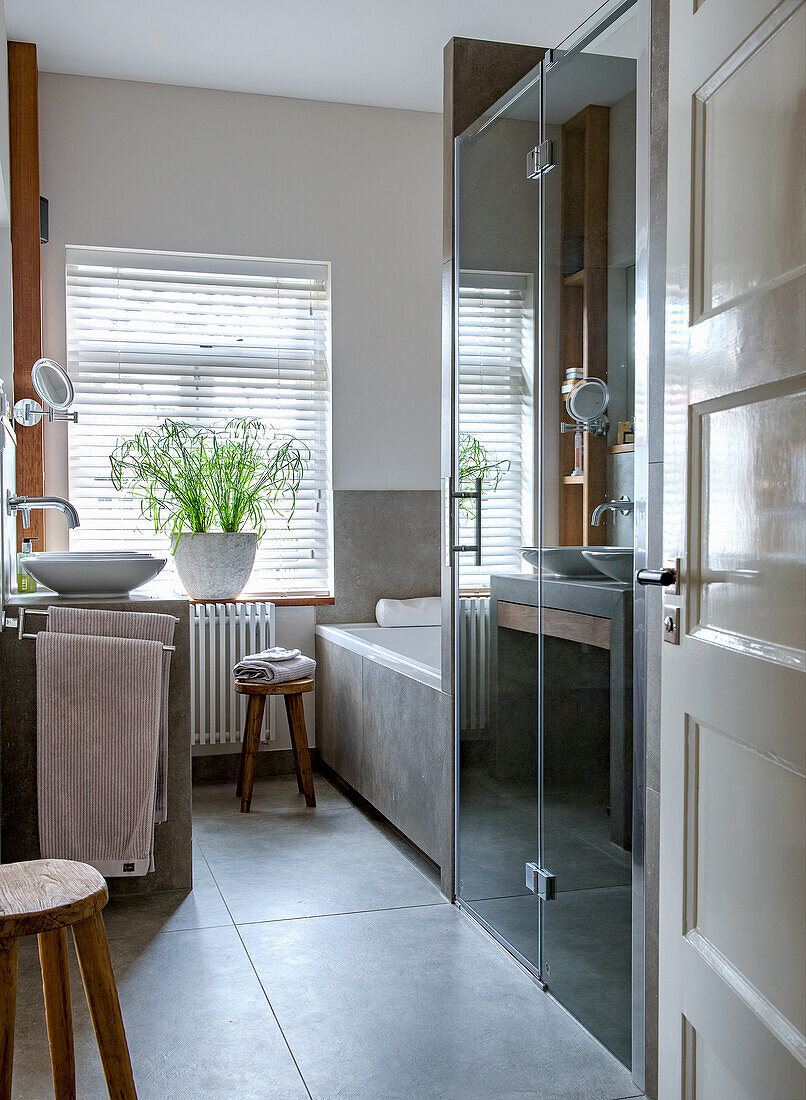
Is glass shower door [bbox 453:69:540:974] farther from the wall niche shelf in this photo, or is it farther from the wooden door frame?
the wooden door frame

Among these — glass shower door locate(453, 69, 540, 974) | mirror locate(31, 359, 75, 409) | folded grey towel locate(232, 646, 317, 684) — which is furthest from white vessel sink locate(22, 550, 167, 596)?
glass shower door locate(453, 69, 540, 974)

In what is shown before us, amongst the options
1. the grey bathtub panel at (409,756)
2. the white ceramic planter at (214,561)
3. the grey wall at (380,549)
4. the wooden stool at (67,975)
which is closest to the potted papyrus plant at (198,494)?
the white ceramic planter at (214,561)

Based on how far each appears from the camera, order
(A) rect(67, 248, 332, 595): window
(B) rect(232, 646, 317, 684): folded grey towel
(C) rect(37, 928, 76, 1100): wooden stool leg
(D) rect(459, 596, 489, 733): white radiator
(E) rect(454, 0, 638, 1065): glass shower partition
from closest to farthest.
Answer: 1. (C) rect(37, 928, 76, 1100): wooden stool leg
2. (E) rect(454, 0, 638, 1065): glass shower partition
3. (D) rect(459, 596, 489, 733): white radiator
4. (B) rect(232, 646, 317, 684): folded grey towel
5. (A) rect(67, 248, 332, 595): window

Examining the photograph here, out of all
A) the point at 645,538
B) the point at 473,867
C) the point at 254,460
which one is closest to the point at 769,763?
the point at 645,538

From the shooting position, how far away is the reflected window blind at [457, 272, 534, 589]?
8.05ft

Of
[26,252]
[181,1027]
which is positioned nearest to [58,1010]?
[181,1027]

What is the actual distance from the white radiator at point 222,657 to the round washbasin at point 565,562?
2.06 m

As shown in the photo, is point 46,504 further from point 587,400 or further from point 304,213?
point 304,213

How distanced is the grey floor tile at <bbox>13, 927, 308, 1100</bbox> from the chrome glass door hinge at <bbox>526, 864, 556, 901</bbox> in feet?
2.15

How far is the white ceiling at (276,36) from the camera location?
3605 mm

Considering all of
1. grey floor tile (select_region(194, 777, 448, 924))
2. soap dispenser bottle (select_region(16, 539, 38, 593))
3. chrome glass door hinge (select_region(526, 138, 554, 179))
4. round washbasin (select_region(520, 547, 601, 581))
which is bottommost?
grey floor tile (select_region(194, 777, 448, 924))

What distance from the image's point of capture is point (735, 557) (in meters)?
1.39

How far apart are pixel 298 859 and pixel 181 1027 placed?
3.62 ft

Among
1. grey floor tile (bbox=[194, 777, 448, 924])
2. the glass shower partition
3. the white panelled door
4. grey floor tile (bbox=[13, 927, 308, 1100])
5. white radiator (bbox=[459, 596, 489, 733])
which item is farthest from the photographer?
grey floor tile (bbox=[194, 777, 448, 924])
